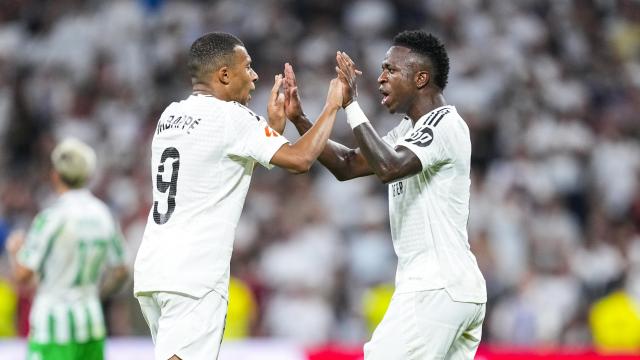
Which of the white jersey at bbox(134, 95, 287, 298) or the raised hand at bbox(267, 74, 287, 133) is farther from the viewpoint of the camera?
the raised hand at bbox(267, 74, 287, 133)

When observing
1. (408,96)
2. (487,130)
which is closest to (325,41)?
(487,130)

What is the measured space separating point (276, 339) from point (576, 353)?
3.14m

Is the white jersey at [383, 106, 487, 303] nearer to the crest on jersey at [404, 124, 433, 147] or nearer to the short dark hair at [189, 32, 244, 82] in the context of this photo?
the crest on jersey at [404, 124, 433, 147]

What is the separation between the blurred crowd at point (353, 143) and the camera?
1069 cm

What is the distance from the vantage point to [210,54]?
5.56 m

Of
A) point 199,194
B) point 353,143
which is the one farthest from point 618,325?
point 199,194

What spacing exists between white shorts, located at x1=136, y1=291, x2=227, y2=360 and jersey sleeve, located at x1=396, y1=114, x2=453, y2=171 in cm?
116

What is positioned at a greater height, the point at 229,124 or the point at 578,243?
the point at 229,124

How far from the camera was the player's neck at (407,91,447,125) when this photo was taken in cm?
583

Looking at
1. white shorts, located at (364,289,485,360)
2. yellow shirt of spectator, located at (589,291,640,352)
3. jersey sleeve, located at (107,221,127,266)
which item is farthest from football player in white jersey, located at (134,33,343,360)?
yellow shirt of spectator, located at (589,291,640,352)

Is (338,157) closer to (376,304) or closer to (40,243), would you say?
(40,243)

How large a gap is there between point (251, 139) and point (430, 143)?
34.3 inches

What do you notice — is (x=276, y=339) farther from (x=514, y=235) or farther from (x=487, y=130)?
(x=487, y=130)

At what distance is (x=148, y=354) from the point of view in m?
8.58
